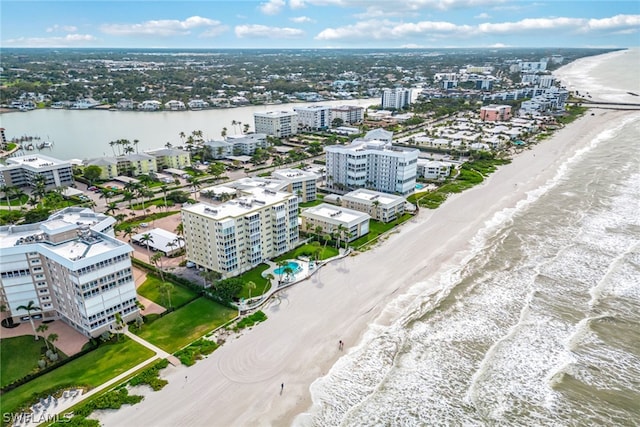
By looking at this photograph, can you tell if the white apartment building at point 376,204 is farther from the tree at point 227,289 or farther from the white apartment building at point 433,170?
the tree at point 227,289

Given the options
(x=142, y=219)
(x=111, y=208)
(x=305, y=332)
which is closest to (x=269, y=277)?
(x=305, y=332)

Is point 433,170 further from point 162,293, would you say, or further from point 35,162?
point 35,162

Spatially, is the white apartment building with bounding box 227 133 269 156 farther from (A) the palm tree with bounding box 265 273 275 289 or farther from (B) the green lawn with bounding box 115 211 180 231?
(A) the palm tree with bounding box 265 273 275 289

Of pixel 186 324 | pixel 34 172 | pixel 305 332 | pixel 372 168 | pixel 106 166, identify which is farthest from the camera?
pixel 106 166

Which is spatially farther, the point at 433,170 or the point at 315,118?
the point at 315,118

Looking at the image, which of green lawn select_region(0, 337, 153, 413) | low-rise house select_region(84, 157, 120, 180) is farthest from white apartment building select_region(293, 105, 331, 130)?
green lawn select_region(0, 337, 153, 413)

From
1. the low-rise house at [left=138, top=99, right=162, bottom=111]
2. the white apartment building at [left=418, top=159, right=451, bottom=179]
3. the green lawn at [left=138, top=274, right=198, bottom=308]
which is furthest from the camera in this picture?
the low-rise house at [left=138, top=99, right=162, bottom=111]

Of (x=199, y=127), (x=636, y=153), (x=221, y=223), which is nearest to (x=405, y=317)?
(x=221, y=223)
